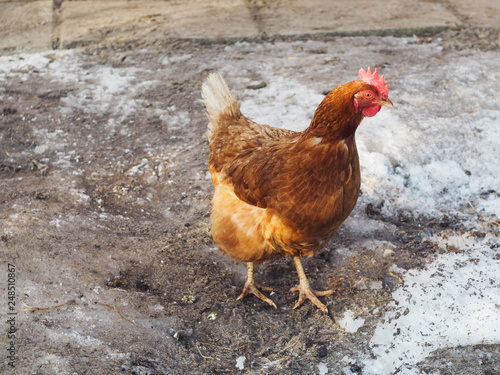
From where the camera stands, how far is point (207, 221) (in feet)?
12.1

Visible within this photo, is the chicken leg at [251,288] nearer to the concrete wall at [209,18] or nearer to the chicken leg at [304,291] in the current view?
the chicken leg at [304,291]

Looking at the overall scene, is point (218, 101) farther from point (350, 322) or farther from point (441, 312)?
point (441, 312)

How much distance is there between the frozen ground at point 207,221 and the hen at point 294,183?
1.18ft

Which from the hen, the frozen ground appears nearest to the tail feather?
the hen

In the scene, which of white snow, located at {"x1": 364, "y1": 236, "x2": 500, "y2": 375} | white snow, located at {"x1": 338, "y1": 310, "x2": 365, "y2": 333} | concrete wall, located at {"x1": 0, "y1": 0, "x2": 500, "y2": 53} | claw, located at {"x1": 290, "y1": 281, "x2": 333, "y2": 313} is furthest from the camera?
concrete wall, located at {"x1": 0, "y1": 0, "x2": 500, "y2": 53}

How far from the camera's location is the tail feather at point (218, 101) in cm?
342

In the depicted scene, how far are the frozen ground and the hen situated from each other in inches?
14.2

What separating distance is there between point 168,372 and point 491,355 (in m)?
1.66

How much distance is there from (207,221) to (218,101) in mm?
900

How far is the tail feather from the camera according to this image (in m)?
3.42

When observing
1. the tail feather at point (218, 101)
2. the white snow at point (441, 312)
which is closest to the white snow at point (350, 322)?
the white snow at point (441, 312)

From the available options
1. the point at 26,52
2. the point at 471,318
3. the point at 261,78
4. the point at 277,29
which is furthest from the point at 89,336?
the point at 277,29

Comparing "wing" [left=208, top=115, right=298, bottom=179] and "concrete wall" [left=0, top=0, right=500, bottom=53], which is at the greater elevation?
"wing" [left=208, top=115, right=298, bottom=179]

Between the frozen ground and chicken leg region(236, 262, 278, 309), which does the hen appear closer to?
chicken leg region(236, 262, 278, 309)
